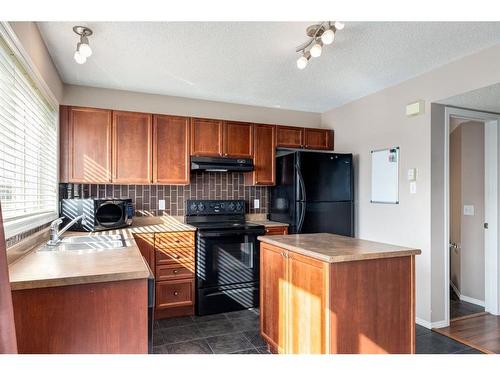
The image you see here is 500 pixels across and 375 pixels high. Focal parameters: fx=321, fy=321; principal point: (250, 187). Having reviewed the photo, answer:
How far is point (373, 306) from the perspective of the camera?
1.82 meters

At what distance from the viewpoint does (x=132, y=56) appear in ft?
8.50

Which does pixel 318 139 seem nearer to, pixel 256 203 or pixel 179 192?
pixel 256 203

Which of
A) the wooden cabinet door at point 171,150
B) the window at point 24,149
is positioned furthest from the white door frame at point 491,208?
the window at point 24,149

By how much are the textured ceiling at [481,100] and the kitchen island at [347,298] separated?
1575 millimetres

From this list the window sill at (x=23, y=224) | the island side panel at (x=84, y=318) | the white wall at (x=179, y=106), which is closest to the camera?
the island side panel at (x=84, y=318)

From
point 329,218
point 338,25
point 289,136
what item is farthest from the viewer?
point 289,136

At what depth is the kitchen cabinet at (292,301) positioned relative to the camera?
1780 mm

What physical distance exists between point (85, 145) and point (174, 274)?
1.52 metres

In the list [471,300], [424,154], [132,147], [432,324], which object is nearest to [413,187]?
[424,154]

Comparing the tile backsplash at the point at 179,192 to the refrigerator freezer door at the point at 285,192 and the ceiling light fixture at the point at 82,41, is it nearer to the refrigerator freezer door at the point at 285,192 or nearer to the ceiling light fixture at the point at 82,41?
the refrigerator freezer door at the point at 285,192

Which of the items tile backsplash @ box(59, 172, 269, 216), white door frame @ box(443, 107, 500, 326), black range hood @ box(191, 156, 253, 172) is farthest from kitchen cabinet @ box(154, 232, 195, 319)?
white door frame @ box(443, 107, 500, 326)

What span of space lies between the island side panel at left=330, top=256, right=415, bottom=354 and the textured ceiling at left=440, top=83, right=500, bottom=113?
1.60 meters

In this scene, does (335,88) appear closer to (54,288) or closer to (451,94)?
(451,94)
